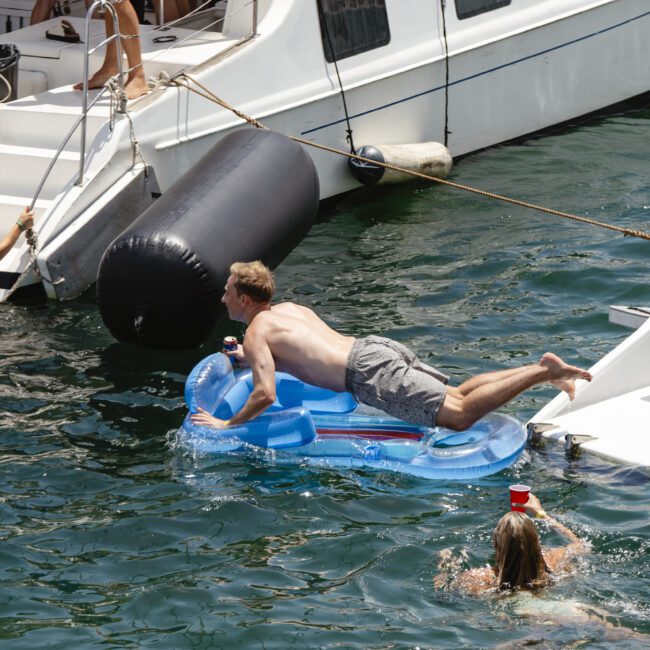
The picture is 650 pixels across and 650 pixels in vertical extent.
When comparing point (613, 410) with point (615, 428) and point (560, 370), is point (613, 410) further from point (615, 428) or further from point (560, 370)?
point (560, 370)

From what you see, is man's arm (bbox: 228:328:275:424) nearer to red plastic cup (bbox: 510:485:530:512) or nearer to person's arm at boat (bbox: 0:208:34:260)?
red plastic cup (bbox: 510:485:530:512)

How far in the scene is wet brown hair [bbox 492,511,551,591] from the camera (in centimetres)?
582

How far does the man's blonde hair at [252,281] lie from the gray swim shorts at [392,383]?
0.62 meters

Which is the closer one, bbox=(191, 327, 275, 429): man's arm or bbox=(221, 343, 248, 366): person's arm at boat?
bbox=(191, 327, 275, 429): man's arm

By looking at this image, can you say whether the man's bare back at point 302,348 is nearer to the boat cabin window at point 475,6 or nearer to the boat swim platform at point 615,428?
the boat swim platform at point 615,428

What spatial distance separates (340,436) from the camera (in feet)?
25.0

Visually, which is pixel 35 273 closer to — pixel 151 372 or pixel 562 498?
pixel 151 372

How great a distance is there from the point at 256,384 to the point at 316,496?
80cm

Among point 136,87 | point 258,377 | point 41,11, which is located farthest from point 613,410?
point 41,11

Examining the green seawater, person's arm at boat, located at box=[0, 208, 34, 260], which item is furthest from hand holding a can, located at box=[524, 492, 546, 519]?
person's arm at boat, located at box=[0, 208, 34, 260]

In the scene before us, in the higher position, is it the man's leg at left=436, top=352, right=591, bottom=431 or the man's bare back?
the man's bare back

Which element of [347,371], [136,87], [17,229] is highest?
[136,87]

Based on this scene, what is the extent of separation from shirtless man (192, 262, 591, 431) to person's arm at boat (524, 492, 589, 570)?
90cm

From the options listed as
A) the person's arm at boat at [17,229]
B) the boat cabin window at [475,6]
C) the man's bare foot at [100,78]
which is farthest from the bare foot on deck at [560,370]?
the boat cabin window at [475,6]
